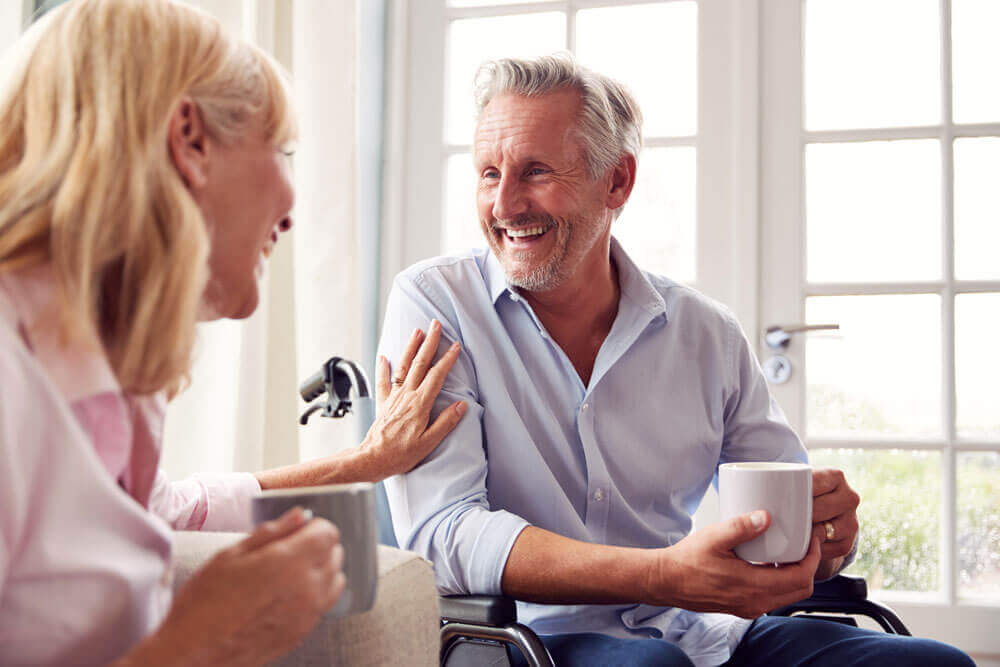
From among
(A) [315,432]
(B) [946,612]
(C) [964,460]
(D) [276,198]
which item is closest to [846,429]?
(C) [964,460]

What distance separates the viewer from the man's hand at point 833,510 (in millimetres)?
1291

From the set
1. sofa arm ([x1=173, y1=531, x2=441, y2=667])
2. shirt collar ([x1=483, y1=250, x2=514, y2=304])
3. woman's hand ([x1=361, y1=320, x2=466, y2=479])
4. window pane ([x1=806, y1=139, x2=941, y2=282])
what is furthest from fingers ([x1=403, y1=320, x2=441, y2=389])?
window pane ([x1=806, y1=139, x2=941, y2=282])

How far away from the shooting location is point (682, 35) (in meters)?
2.63

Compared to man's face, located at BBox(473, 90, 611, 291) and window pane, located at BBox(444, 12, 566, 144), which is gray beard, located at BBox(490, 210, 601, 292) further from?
window pane, located at BBox(444, 12, 566, 144)

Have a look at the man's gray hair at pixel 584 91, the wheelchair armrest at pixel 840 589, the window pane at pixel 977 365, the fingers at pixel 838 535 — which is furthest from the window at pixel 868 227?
the fingers at pixel 838 535

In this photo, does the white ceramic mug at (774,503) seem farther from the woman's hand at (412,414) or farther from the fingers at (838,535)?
the woman's hand at (412,414)

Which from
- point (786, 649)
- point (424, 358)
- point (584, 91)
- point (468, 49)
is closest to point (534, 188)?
point (584, 91)

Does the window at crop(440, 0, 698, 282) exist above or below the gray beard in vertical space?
above

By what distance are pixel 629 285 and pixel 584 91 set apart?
346 mm

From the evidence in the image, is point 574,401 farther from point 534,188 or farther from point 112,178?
point 112,178

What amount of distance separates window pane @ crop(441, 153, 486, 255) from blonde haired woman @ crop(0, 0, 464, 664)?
6.38 ft

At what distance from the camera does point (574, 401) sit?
58.5 inches

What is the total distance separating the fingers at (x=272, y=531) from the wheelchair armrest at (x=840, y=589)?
106 cm

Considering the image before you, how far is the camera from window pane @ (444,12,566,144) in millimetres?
2744
